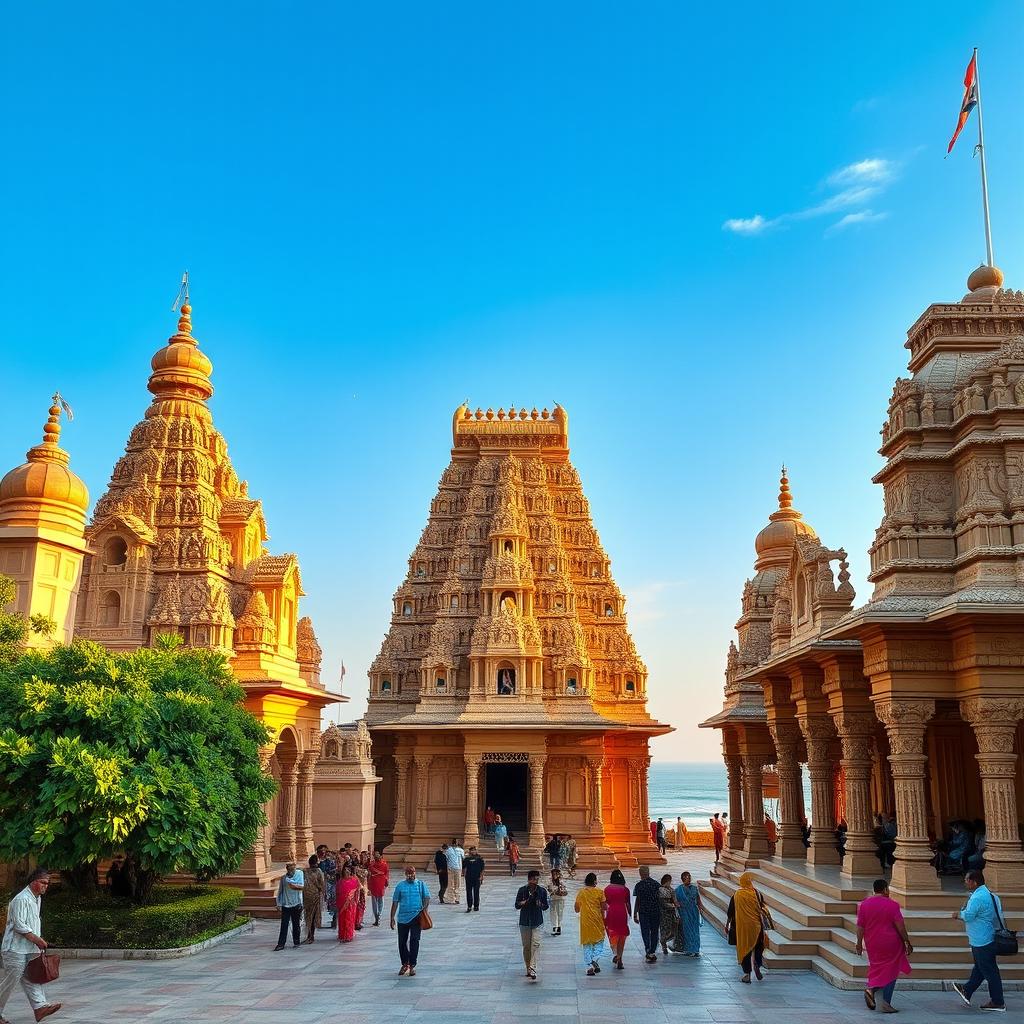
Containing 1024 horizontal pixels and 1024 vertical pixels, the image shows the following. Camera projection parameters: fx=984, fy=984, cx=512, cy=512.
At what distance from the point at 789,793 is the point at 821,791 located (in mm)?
2237

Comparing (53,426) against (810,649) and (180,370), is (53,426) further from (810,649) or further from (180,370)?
(810,649)

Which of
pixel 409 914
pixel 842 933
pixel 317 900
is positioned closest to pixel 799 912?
pixel 842 933

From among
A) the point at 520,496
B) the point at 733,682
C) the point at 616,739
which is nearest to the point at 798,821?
the point at 733,682

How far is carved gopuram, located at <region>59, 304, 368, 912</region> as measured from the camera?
75.4ft

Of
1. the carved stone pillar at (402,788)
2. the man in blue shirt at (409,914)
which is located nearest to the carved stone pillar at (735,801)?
the carved stone pillar at (402,788)

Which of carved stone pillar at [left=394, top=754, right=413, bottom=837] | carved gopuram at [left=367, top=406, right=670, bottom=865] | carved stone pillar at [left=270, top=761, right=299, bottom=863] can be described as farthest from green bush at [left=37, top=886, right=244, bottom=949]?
carved stone pillar at [left=394, top=754, right=413, bottom=837]

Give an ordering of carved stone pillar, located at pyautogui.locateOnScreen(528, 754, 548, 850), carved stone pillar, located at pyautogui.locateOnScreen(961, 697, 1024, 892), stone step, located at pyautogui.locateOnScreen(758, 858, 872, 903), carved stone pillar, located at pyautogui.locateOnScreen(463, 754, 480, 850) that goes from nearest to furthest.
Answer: carved stone pillar, located at pyautogui.locateOnScreen(961, 697, 1024, 892), stone step, located at pyautogui.locateOnScreen(758, 858, 872, 903), carved stone pillar, located at pyautogui.locateOnScreen(463, 754, 480, 850), carved stone pillar, located at pyautogui.locateOnScreen(528, 754, 548, 850)

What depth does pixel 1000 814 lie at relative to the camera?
493 inches

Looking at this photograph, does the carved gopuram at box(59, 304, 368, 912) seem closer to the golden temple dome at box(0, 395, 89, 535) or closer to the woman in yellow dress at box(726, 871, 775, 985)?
the golden temple dome at box(0, 395, 89, 535)

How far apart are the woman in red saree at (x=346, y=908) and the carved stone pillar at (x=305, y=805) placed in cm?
869

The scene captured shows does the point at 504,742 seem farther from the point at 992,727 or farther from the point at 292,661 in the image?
the point at 992,727

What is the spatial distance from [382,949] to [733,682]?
41.0 ft

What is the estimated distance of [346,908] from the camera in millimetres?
16641

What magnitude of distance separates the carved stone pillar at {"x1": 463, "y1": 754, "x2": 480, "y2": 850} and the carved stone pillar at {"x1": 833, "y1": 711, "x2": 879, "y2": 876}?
17.6m
